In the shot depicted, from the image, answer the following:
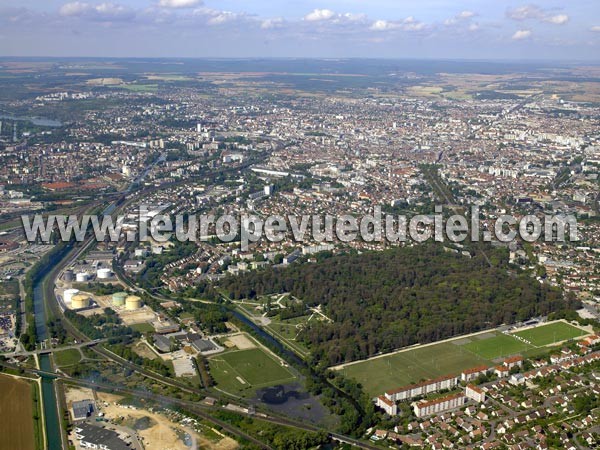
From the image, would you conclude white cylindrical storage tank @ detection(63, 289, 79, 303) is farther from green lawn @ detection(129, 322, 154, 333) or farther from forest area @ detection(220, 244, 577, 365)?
forest area @ detection(220, 244, 577, 365)

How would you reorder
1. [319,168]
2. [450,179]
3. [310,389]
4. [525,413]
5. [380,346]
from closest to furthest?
[525,413], [310,389], [380,346], [450,179], [319,168]

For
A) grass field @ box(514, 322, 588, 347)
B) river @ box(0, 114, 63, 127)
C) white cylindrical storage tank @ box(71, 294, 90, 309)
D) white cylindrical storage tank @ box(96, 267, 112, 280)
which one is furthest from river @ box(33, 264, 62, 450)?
river @ box(0, 114, 63, 127)

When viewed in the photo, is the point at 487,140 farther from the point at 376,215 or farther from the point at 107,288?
the point at 107,288

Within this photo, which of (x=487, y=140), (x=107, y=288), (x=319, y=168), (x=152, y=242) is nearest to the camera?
(x=107, y=288)

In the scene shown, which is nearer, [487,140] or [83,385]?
[83,385]

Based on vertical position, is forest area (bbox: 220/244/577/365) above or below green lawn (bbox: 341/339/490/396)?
above

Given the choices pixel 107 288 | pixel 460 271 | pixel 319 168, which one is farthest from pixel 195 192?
pixel 460 271
